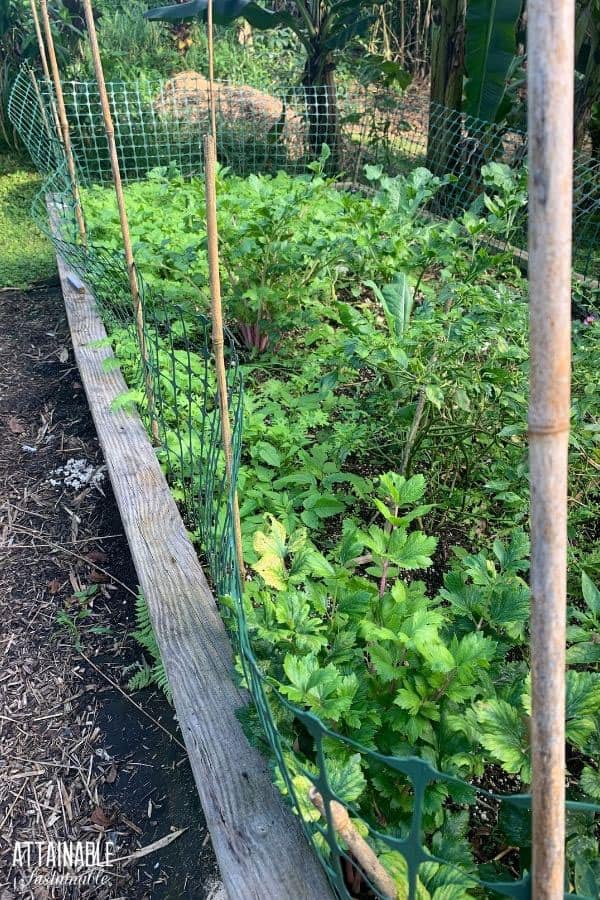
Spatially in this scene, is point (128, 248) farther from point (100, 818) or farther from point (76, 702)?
point (100, 818)

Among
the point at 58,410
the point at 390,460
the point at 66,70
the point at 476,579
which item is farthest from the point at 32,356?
the point at 66,70

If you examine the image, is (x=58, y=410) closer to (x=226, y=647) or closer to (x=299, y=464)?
(x=299, y=464)

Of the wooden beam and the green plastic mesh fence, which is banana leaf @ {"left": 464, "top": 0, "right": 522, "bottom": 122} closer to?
the green plastic mesh fence

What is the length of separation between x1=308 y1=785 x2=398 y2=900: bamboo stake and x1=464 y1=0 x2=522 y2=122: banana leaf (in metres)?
5.27

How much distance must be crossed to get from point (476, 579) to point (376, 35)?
419 inches

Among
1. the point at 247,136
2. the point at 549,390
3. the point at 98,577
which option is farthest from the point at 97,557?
the point at 247,136

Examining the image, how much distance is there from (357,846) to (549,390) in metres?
0.68

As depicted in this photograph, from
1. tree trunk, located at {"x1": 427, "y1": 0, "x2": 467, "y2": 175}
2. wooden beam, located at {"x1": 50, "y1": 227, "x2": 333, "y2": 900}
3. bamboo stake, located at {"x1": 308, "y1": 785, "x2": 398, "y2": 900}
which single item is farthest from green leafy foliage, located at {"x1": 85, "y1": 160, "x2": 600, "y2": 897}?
tree trunk, located at {"x1": 427, "y1": 0, "x2": 467, "y2": 175}

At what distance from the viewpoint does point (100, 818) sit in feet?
5.75

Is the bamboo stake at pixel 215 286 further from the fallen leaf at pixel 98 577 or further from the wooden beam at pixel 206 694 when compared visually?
the fallen leaf at pixel 98 577

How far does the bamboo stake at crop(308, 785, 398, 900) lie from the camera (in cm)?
96

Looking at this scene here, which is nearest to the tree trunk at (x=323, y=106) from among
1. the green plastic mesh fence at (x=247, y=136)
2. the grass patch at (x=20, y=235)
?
the green plastic mesh fence at (x=247, y=136)

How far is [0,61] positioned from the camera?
772cm

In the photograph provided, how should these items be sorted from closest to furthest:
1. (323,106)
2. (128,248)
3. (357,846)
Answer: (357,846), (128,248), (323,106)
